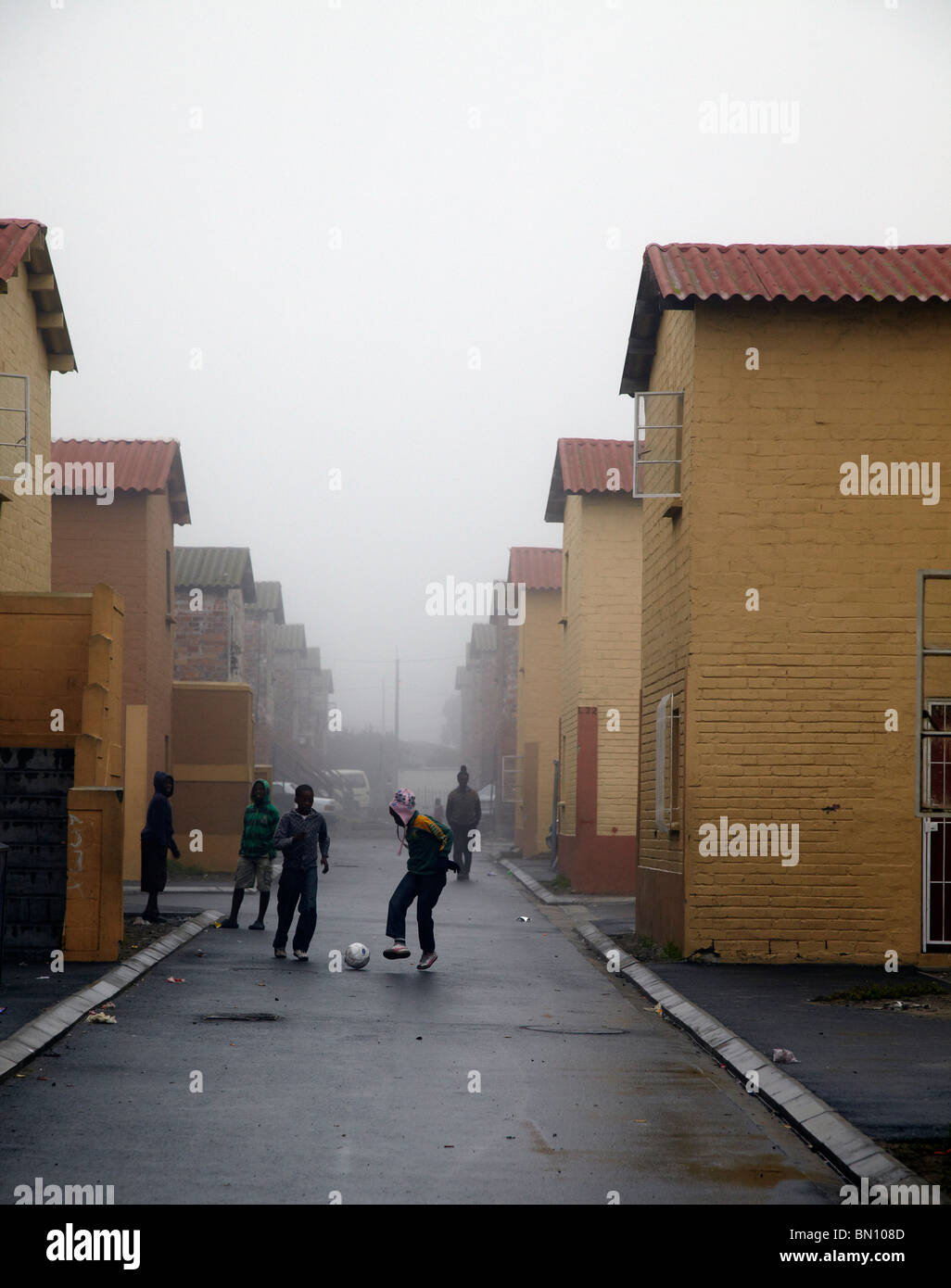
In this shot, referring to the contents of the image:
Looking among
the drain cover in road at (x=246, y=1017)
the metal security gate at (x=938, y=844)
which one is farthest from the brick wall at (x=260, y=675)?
the drain cover in road at (x=246, y=1017)

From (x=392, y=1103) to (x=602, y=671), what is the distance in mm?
20453

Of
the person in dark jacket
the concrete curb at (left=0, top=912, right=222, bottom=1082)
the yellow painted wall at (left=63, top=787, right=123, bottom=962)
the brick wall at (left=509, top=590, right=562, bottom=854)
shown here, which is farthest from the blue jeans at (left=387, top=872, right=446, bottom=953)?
the brick wall at (left=509, top=590, right=562, bottom=854)

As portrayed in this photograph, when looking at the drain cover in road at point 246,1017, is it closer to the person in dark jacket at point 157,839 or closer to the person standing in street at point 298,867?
the person standing in street at point 298,867

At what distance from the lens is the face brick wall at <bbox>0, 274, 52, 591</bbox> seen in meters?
18.2

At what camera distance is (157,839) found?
1878 cm

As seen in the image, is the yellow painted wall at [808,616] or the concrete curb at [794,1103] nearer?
the concrete curb at [794,1103]

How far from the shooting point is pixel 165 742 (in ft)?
97.2

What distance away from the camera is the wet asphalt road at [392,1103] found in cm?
688

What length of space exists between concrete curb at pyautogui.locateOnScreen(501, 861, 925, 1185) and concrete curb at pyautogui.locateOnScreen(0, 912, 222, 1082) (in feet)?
14.5

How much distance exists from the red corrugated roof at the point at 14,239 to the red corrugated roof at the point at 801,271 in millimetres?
6813

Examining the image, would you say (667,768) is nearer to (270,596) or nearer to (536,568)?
(536,568)

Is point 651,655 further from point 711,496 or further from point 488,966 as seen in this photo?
point 488,966
